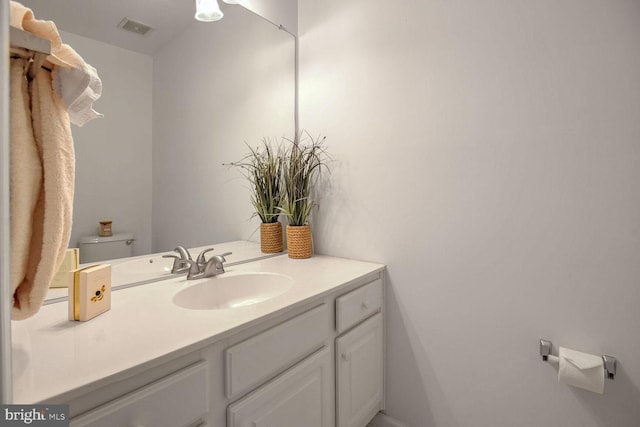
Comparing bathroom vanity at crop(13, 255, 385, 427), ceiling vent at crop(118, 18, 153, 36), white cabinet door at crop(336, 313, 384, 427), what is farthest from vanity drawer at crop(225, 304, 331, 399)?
ceiling vent at crop(118, 18, 153, 36)

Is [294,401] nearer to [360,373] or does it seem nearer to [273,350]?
[273,350]

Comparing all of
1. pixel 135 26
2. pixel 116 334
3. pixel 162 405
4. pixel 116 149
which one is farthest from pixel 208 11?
pixel 162 405

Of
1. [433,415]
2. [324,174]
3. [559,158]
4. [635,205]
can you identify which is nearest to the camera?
[635,205]

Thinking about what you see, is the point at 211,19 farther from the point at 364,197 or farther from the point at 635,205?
the point at 635,205

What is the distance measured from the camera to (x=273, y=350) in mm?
890

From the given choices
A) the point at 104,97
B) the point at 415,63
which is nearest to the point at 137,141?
the point at 104,97

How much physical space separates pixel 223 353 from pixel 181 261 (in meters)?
0.55

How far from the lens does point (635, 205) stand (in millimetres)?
916

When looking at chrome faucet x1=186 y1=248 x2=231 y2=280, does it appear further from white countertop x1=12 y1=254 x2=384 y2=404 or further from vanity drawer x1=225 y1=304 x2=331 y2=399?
vanity drawer x1=225 y1=304 x2=331 y2=399

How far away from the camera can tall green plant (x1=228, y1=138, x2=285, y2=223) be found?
5.02ft

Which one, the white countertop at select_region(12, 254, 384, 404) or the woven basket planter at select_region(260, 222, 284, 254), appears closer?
the white countertop at select_region(12, 254, 384, 404)

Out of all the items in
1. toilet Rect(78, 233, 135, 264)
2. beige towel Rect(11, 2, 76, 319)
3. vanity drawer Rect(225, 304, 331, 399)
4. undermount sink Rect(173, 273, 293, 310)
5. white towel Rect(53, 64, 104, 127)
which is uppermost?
white towel Rect(53, 64, 104, 127)

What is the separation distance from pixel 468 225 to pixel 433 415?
0.81m

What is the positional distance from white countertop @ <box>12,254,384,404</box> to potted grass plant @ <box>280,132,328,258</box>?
427 mm
